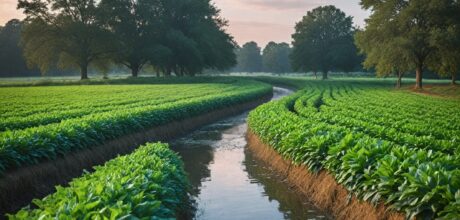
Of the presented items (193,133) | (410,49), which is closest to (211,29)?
(410,49)

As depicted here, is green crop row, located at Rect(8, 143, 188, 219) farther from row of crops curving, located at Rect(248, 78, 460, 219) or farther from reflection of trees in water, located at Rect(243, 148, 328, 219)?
row of crops curving, located at Rect(248, 78, 460, 219)

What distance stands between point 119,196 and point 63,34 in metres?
67.0

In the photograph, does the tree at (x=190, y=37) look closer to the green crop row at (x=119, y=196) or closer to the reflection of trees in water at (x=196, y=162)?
the reflection of trees in water at (x=196, y=162)

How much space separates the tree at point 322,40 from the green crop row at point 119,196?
86.5m

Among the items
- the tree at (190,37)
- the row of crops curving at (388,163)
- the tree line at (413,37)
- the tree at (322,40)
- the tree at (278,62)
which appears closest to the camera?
the row of crops curving at (388,163)

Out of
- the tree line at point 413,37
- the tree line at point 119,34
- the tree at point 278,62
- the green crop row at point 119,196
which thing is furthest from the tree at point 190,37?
the tree at point 278,62

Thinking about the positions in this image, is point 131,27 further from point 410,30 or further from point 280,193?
point 280,193

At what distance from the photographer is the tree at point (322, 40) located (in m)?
94.2

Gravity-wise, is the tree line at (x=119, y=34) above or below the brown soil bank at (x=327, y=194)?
above

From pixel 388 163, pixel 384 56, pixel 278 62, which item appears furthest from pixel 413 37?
pixel 278 62

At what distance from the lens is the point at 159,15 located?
77500 millimetres

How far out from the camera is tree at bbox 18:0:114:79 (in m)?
67.2

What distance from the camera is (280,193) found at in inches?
495

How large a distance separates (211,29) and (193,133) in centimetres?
6157
